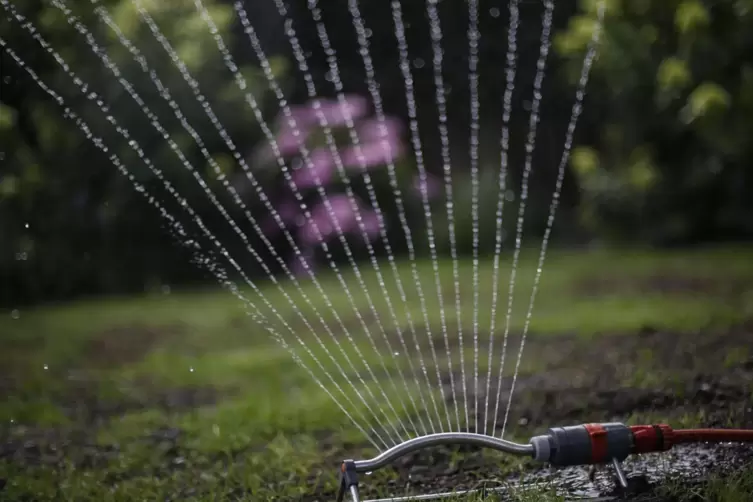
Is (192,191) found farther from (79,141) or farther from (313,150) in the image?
(313,150)

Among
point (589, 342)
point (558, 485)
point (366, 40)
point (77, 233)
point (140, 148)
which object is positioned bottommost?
point (558, 485)

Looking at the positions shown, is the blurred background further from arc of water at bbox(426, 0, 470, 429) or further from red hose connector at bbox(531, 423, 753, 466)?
red hose connector at bbox(531, 423, 753, 466)

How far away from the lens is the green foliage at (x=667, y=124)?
16.4 feet

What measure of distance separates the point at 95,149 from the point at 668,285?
333 cm

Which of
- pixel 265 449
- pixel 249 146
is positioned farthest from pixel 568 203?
pixel 265 449

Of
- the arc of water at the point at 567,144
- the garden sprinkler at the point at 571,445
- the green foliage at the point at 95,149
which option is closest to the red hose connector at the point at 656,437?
the garden sprinkler at the point at 571,445

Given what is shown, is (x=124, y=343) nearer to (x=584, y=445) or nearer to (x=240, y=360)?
(x=240, y=360)

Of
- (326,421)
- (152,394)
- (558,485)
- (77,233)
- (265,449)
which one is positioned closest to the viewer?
(558,485)

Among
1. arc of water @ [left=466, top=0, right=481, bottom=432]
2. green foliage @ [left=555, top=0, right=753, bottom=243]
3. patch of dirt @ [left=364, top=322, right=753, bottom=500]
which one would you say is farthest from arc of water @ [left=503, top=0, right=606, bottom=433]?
patch of dirt @ [left=364, top=322, right=753, bottom=500]

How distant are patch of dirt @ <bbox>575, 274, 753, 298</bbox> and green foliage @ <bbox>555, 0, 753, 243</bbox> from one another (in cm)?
106

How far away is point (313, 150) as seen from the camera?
6301 millimetres

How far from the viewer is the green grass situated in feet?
7.66

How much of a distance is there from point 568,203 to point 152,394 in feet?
13.0

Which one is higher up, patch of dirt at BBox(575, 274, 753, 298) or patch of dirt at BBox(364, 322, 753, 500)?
patch of dirt at BBox(575, 274, 753, 298)
